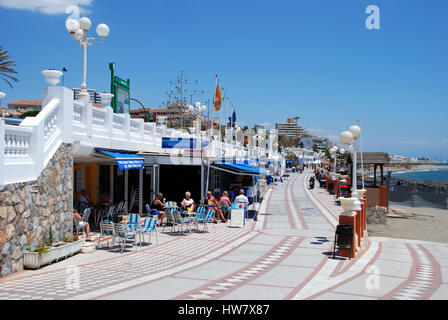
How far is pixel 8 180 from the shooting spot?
7.34m

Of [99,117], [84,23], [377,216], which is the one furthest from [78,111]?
[377,216]

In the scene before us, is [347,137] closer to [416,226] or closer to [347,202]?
[347,202]

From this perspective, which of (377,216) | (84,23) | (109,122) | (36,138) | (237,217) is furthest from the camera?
(377,216)

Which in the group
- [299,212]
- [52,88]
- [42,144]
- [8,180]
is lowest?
[299,212]

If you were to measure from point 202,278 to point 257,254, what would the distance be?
2.68m

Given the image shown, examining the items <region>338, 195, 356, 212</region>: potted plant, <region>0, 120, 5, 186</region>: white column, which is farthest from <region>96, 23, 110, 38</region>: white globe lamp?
<region>338, 195, 356, 212</region>: potted plant

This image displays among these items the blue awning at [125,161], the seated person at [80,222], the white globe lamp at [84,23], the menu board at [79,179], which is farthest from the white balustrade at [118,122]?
the seated person at [80,222]

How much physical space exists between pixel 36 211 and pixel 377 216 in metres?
17.1

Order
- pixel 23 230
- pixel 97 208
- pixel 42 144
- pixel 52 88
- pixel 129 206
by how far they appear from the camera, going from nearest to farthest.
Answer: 1. pixel 23 230
2. pixel 42 144
3. pixel 52 88
4. pixel 97 208
5. pixel 129 206

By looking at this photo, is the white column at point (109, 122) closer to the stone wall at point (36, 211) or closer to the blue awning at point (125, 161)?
the blue awning at point (125, 161)

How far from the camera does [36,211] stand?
834 centimetres

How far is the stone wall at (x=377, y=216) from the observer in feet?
67.5
